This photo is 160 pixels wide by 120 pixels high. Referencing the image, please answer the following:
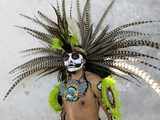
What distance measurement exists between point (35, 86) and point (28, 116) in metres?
0.16

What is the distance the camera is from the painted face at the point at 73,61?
210 cm

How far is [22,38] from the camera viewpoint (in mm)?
2609

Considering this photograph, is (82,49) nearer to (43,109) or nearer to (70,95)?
(70,95)

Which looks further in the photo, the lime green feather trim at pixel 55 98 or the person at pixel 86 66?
the lime green feather trim at pixel 55 98

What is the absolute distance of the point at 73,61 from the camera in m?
2.10

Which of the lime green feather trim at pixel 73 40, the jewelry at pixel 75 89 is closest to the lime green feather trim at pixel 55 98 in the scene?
the jewelry at pixel 75 89

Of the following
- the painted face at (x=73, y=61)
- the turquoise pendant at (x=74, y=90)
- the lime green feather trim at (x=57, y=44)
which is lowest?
the turquoise pendant at (x=74, y=90)

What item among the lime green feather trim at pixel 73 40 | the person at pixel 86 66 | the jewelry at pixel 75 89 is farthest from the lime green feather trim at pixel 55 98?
the lime green feather trim at pixel 73 40

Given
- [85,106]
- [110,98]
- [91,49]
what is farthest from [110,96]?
[91,49]

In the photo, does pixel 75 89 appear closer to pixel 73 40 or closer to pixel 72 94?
pixel 72 94

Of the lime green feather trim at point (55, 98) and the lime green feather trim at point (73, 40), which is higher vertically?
the lime green feather trim at point (73, 40)

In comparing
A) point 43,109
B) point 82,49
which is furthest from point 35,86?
point 82,49

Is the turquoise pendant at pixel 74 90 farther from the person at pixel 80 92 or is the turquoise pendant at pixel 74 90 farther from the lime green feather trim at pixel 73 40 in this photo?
the lime green feather trim at pixel 73 40

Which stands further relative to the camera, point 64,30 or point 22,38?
point 22,38
